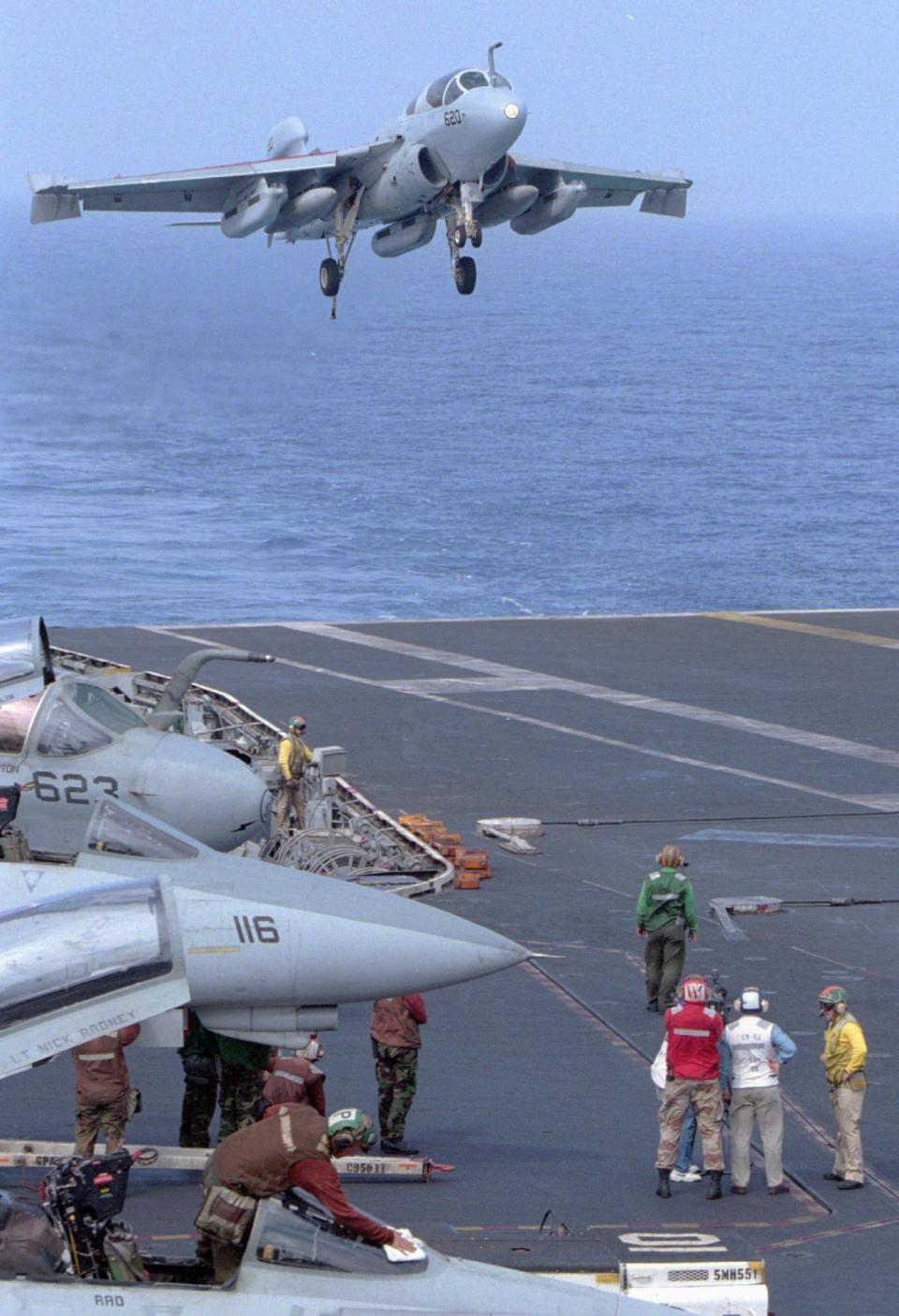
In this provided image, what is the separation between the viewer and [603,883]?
26.0 metres

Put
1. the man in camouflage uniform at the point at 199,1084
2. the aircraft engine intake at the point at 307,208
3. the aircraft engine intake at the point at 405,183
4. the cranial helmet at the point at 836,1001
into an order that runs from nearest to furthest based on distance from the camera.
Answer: the man in camouflage uniform at the point at 199,1084, the cranial helmet at the point at 836,1001, the aircraft engine intake at the point at 405,183, the aircraft engine intake at the point at 307,208

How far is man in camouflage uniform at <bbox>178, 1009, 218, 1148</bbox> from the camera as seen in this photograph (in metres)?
14.3

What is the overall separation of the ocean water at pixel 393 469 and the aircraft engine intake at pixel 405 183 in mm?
11559

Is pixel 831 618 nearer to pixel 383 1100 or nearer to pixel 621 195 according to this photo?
pixel 621 195

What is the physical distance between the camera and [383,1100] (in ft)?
50.3

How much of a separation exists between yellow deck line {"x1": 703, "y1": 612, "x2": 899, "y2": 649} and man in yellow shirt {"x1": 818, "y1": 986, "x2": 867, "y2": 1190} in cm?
3273

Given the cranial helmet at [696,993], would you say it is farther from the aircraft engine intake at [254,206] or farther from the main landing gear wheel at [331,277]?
the main landing gear wheel at [331,277]

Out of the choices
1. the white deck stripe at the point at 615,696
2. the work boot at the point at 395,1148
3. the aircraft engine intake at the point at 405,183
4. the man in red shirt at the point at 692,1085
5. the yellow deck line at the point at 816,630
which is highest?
the aircraft engine intake at the point at 405,183

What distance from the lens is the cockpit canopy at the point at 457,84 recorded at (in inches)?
1467

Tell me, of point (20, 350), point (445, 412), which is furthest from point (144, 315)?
point (445, 412)

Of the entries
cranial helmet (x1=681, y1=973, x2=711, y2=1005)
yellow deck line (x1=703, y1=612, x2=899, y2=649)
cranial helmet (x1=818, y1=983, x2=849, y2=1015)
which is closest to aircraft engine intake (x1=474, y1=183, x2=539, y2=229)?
yellow deck line (x1=703, y1=612, x2=899, y2=649)

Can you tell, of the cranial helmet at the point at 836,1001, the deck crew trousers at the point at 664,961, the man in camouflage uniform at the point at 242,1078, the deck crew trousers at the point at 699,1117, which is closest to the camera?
the man in camouflage uniform at the point at 242,1078

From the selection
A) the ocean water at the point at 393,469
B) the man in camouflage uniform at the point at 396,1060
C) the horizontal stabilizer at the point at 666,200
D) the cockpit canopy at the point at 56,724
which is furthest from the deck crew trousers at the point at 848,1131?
the ocean water at the point at 393,469

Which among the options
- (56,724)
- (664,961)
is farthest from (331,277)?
(664,961)
